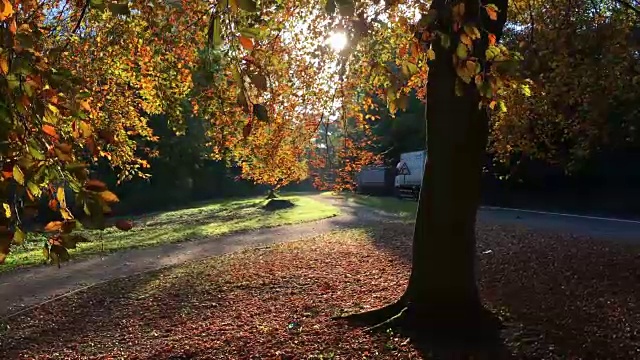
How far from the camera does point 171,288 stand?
11047 mm

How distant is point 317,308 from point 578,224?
523 inches

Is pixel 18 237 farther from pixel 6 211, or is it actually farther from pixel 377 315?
pixel 377 315

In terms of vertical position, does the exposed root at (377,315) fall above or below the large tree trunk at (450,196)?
below

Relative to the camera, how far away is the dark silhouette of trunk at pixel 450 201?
6.03 metres

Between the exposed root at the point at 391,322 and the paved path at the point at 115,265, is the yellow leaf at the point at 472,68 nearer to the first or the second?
the exposed root at the point at 391,322

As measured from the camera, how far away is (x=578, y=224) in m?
17.6

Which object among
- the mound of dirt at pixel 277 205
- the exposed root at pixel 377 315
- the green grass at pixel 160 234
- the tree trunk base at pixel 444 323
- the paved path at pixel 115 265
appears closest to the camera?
the tree trunk base at pixel 444 323

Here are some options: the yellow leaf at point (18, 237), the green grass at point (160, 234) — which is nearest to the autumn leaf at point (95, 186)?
the yellow leaf at point (18, 237)

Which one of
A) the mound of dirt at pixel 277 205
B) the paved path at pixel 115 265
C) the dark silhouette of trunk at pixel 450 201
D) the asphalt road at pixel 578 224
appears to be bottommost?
the paved path at pixel 115 265

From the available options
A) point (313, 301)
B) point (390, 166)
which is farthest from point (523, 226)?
point (390, 166)

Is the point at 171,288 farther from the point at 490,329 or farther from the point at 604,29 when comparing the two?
the point at 604,29

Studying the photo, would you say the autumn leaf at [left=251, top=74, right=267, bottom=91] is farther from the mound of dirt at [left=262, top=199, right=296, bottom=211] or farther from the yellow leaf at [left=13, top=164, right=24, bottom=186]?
the mound of dirt at [left=262, top=199, right=296, bottom=211]

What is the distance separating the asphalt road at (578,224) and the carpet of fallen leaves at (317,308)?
65.2 inches

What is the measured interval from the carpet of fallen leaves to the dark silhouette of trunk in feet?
1.87
